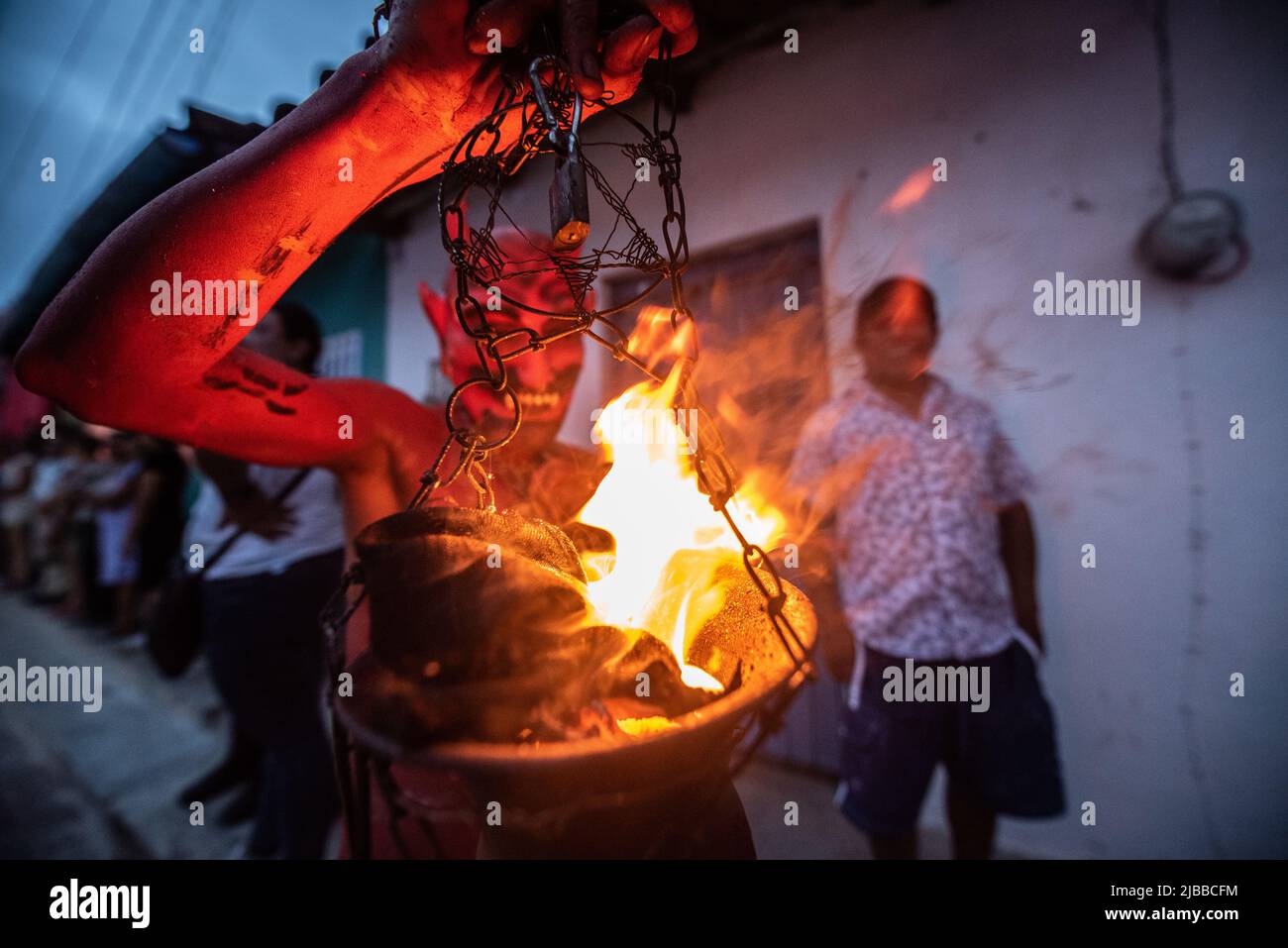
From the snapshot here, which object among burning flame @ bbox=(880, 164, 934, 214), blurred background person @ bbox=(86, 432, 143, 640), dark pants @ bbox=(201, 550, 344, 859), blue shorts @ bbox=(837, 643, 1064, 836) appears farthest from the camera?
blurred background person @ bbox=(86, 432, 143, 640)

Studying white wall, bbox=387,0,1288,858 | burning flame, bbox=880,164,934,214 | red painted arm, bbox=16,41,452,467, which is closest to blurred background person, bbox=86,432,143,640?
red painted arm, bbox=16,41,452,467

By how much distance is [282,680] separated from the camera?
10.5 ft

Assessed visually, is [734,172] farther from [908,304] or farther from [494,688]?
[494,688]

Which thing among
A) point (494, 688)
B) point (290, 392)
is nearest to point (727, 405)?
point (290, 392)

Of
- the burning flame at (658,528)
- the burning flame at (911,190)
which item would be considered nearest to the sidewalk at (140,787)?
the burning flame at (658,528)

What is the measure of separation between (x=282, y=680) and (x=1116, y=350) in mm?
5038

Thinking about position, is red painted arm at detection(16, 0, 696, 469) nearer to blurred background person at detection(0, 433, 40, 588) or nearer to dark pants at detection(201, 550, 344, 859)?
dark pants at detection(201, 550, 344, 859)

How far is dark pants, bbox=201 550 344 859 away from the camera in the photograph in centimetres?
307

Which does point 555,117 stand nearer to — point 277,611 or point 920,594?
point 920,594

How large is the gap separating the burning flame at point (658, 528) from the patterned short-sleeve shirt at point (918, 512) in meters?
1.16

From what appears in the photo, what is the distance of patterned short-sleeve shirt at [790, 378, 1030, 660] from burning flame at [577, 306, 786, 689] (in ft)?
3.80

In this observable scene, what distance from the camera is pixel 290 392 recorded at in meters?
1.67

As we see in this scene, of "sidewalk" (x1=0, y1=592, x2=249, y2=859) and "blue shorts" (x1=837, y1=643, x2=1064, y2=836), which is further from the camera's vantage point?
"sidewalk" (x1=0, y1=592, x2=249, y2=859)

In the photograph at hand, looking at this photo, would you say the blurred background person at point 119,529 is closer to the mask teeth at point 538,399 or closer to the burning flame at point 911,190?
the mask teeth at point 538,399
